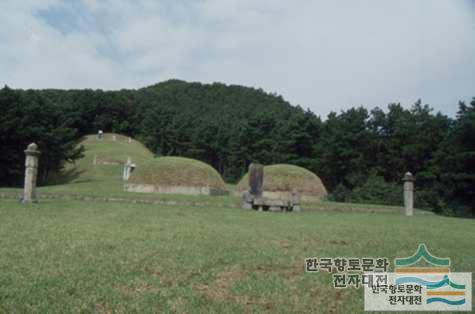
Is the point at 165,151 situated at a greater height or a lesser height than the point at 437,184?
greater

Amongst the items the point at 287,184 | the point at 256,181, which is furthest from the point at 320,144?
the point at 256,181

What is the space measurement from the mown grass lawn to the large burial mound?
62.0ft

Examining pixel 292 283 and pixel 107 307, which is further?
pixel 292 283

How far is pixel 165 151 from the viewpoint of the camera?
6162 cm

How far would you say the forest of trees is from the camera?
31281 millimetres

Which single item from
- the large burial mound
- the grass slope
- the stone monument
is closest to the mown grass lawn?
the stone monument

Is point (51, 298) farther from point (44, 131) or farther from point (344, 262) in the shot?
A: point (44, 131)

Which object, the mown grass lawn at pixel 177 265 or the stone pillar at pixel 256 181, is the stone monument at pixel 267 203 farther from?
the mown grass lawn at pixel 177 265

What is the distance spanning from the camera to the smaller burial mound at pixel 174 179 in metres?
26.3

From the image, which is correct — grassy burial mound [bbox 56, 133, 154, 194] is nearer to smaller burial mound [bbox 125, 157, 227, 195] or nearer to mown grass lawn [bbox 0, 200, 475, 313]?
smaller burial mound [bbox 125, 157, 227, 195]

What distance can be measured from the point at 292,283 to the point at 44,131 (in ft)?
115

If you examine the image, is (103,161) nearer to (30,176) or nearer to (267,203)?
(30,176)

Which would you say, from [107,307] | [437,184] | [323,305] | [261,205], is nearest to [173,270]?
[107,307]

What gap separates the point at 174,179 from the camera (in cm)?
2664
